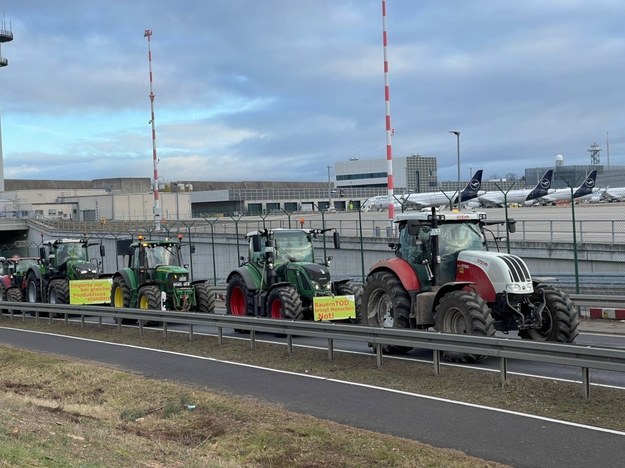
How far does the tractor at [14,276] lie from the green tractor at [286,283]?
1253 centimetres

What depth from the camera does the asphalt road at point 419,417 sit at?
7832 millimetres

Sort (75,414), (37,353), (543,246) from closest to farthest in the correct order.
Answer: (75,414) < (37,353) < (543,246)

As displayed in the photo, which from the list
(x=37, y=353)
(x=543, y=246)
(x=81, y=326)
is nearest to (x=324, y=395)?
(x=37, y=353)

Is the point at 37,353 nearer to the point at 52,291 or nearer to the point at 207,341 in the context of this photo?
the point at 207,341

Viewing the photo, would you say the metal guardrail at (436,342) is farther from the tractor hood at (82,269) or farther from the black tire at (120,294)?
the tractor hood at (82,269)

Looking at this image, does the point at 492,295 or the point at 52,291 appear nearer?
the point at 492,295

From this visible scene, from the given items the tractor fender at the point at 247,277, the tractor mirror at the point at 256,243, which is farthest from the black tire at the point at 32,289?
the tractor mirror at the point at 256,243

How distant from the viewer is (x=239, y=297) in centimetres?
1925

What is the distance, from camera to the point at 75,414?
33.3 feet

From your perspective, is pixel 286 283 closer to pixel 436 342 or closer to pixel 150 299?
pixel 150 299

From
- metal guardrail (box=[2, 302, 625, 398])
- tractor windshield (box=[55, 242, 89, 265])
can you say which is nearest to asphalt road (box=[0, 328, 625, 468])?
metal guardrail (box=[2, 302, 625, 398])

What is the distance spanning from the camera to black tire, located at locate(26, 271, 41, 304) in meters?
27.8

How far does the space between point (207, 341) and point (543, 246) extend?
39.6 ft

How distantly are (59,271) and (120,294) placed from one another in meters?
5.05
